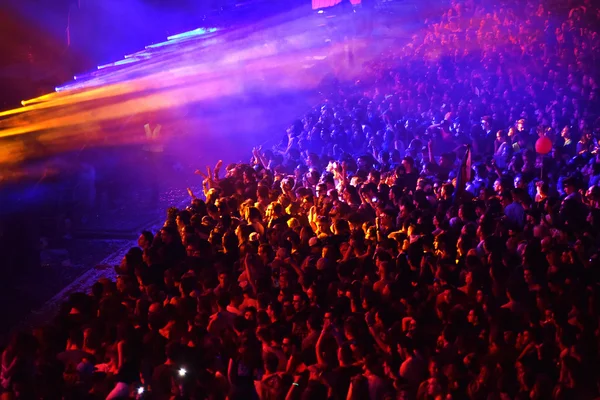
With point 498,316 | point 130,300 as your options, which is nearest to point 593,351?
point 498,316

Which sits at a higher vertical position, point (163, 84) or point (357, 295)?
point (163, 84)

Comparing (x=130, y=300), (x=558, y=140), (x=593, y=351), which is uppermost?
(x=558, y=140)

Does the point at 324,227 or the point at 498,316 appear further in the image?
the point at 324,227

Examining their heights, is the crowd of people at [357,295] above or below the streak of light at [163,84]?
below

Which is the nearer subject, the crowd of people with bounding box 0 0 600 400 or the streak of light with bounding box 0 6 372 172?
the crowd of people with bounding box 0 0 600 400

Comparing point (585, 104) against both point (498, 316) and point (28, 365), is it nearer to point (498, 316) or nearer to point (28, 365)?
point (498, 316)

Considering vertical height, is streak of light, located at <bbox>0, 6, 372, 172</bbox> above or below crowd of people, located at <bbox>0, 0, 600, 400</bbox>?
above

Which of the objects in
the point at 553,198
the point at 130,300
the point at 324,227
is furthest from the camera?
the point at 324,227

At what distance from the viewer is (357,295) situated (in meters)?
4.76

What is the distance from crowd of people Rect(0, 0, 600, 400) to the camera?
154 inches

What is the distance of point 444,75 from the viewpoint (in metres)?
14.5

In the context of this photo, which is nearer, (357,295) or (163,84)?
(357,295)

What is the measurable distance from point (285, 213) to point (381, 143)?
13.4ft

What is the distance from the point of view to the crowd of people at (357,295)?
3.92 meters
